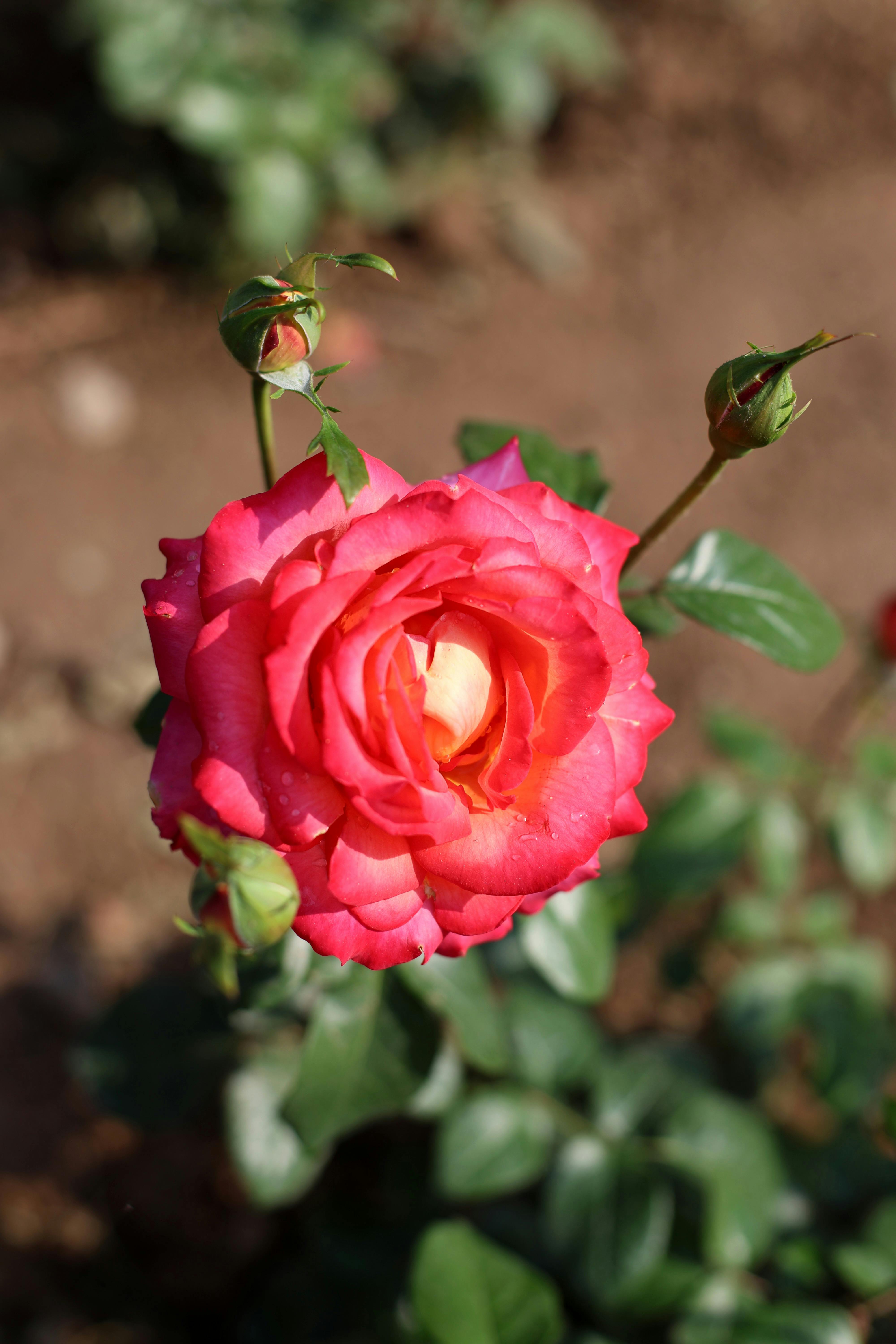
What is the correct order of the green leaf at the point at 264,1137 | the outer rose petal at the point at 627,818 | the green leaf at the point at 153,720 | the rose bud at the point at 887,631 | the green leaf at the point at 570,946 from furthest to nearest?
the rose bud at the point at 887,631 < the green leaf at the point at 264,1137 < the green leaf at the point at 570,946 < the green leaf at the point at 153,720 < the outer rose petal at the point at 627,818

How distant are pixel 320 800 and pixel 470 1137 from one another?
900 millimetres

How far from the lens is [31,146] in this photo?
3072 mm

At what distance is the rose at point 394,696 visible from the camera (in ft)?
2.05

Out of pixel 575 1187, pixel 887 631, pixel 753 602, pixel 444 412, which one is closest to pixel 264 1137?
pixel 575 1187

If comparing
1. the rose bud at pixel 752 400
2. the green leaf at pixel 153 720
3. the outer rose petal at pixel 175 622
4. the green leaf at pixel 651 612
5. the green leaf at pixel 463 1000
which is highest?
the rose bud at pixel 752 400

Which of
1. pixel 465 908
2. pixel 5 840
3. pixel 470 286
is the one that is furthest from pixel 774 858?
pixel 470 286

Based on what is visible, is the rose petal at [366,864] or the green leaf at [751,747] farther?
the green leaf at [751,747]

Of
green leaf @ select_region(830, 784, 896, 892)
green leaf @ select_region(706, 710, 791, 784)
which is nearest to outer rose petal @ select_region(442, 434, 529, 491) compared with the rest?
green leaf @ select_region(706, 710, 791, 784)

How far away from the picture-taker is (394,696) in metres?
0.65

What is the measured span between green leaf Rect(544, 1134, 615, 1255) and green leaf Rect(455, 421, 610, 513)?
3.03 feet

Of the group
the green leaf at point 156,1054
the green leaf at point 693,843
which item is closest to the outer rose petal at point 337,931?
the green leaf at point 156,1054

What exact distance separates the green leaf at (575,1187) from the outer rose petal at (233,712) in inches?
38.3

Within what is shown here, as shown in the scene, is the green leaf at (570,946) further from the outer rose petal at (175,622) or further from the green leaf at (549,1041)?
the outer rose petal at (175,622)

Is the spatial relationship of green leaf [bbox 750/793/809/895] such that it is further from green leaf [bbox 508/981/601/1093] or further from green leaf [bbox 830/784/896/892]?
green leaf [bbox 508/981/601/1093]
